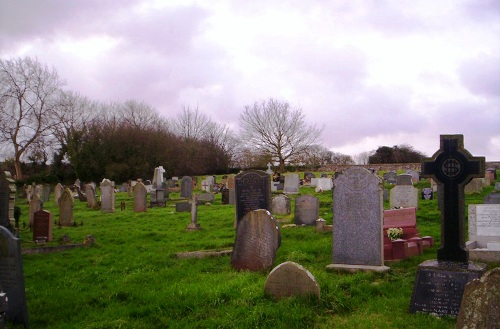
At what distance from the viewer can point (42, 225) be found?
12.1 m

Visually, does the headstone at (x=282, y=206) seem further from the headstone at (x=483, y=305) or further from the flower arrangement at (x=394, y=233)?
the headstone at (x=483, y=305)

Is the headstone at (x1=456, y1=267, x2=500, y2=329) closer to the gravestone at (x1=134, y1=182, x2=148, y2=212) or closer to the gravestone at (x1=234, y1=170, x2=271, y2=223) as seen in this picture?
the gravestone at (x1=234, y1=170, x2=271, y2=223)

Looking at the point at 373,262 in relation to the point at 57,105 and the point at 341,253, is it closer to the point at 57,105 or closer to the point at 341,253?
the point at 341,253

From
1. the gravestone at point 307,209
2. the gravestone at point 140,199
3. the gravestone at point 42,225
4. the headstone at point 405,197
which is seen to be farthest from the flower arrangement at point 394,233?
the gravestone at point 140,199

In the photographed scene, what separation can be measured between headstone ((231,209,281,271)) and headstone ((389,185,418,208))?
28.1 feet

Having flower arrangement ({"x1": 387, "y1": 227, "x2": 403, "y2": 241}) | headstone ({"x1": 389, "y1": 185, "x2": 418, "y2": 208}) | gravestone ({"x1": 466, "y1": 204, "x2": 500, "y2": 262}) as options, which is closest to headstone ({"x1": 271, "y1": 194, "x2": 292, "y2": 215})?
headstone ({"x1": 389, "y1": 185, "x2": 418, "y2": 208})

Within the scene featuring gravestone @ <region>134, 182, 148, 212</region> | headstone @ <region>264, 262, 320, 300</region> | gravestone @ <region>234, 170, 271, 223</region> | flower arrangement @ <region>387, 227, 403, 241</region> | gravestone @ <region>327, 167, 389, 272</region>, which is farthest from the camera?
gravestone @ <region>134, 182, 148, 212</region>

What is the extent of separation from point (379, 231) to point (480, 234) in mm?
2533

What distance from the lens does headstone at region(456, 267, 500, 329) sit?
3.44 meters

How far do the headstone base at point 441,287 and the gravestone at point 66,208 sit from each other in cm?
1252

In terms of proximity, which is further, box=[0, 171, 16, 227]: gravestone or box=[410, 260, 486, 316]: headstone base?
box=[0, 171, 16, 227]: gravestone

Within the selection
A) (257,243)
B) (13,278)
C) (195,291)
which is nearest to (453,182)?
(257,243)

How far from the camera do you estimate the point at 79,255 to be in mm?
10461

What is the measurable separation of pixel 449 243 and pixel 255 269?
3194 mm
